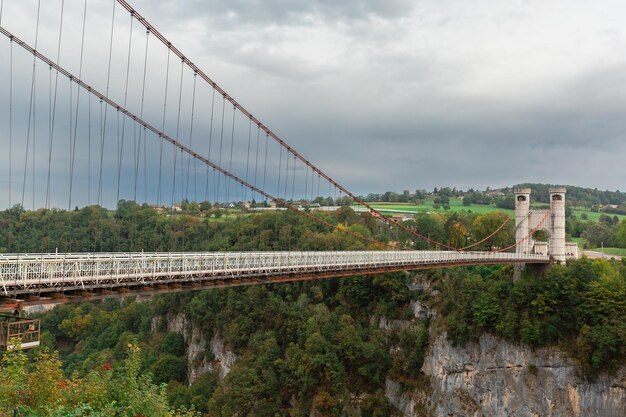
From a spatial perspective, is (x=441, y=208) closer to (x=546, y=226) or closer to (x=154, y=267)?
(x=546, y=226)

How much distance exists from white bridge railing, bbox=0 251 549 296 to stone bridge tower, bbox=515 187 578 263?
15.8 m

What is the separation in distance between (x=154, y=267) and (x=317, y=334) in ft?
81.9

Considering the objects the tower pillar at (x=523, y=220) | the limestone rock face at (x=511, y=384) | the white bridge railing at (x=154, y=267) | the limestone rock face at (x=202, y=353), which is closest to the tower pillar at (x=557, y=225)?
the tower pillar at (x=523, y=220)

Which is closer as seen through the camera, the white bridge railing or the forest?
the white bridge railing

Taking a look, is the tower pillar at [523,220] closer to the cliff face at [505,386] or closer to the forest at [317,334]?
the forest at [317,334]

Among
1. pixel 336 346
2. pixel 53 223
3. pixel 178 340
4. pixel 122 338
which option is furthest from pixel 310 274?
pixel 53 223

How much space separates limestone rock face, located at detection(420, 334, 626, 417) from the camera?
32.8 metres

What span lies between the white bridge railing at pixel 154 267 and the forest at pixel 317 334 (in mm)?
2618

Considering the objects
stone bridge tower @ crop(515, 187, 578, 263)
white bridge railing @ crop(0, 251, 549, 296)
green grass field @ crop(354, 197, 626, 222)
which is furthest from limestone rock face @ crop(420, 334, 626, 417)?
green grass field @ crop(354, 197, 626, 222)

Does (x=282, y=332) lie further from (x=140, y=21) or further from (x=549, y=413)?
(x=140, y=21)

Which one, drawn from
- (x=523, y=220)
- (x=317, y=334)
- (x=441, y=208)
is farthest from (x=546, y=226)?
(x=441, y=208)

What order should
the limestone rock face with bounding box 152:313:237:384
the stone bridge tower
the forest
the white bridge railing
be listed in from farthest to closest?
1. the limestone rock face with bounding box 152:313:237:384
2. the stone bridge tower
3. the forest
4. the white bridge railing

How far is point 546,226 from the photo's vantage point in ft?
157

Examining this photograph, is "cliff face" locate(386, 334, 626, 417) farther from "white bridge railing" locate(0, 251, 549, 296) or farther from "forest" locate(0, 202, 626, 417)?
"white bridge railing" locate(0, 251, 549, 296)
